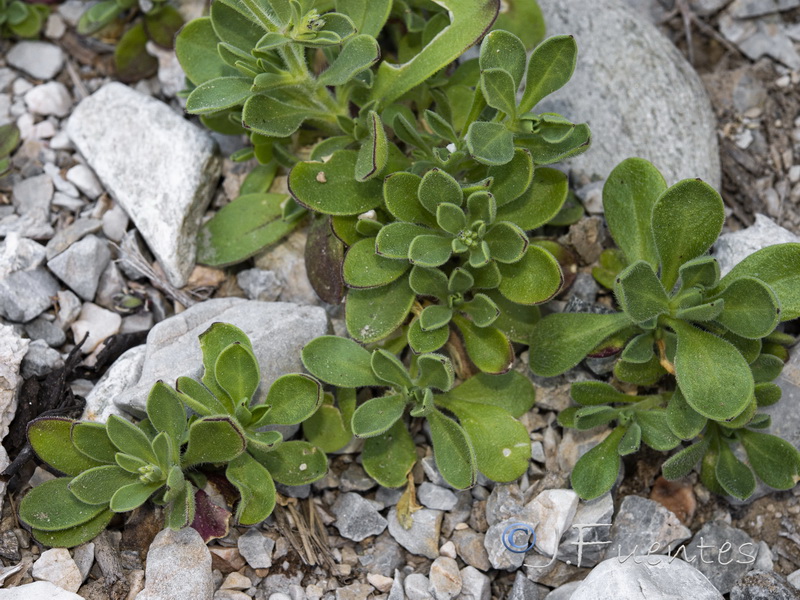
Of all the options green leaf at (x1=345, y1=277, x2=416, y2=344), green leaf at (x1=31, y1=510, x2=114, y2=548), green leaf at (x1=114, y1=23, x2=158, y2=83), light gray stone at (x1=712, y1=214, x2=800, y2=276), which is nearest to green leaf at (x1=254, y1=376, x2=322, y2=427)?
green leaf at (x1=345, y1=277, x2=416, y2=344)

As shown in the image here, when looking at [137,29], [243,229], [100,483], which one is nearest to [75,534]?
[100,483]

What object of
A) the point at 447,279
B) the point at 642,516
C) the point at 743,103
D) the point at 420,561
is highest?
the point at 743,103

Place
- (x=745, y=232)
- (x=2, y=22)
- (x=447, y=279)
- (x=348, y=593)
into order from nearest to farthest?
(x=348, y=593) → (x=447, y=279) → (x=745, y=232) → (x=2, y=22)

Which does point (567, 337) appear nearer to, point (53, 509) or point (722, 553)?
point (722, 553)

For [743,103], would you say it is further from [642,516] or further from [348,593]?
[348,593]

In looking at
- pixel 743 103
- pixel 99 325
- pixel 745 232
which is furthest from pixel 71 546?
pixel 743 103
